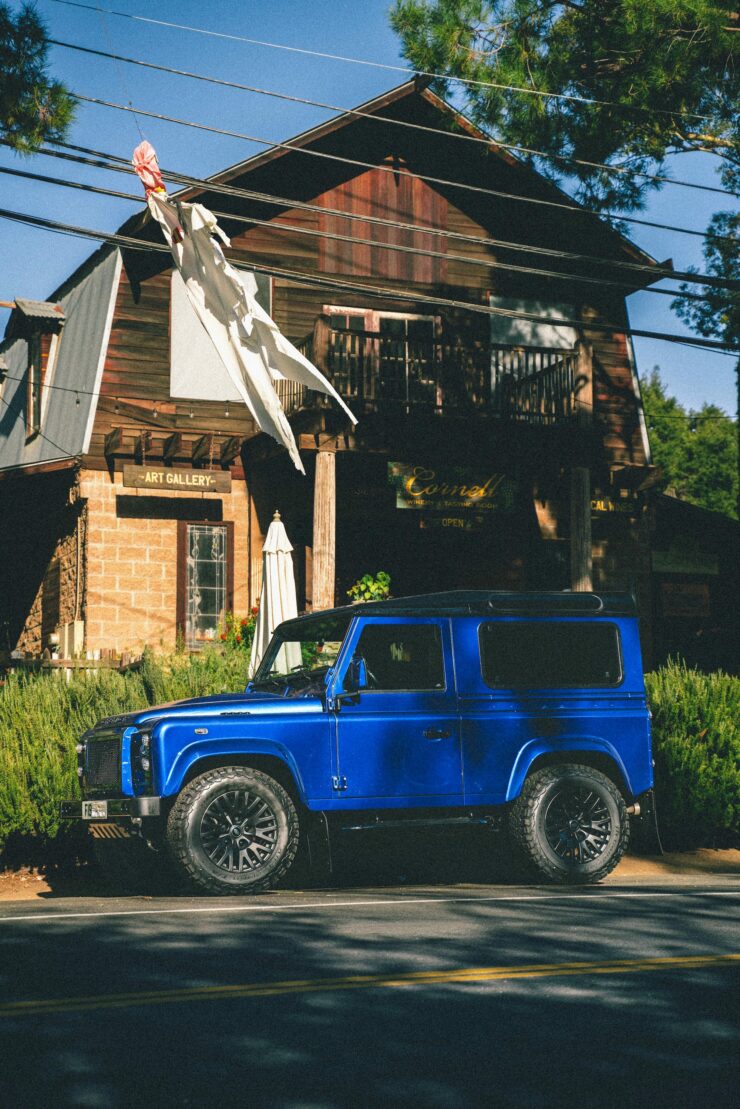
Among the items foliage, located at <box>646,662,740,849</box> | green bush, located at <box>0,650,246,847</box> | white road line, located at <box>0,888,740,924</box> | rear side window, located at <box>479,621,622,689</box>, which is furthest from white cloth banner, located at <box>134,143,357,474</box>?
white road line, located at <box>0,888,740,924</box>

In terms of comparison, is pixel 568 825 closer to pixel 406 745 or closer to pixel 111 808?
pixel 406 745

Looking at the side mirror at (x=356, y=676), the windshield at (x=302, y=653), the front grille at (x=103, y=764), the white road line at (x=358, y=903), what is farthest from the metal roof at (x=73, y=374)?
the white road line at (x=358, y=903)

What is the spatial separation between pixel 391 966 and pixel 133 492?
1501 cm

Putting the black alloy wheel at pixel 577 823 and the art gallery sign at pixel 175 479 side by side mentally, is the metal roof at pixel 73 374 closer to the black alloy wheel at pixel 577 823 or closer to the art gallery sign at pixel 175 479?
the art gallery sign at pixel 175 479

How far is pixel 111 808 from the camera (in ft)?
32.8

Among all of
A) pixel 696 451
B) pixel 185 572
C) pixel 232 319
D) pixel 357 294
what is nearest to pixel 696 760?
pixel 232 319

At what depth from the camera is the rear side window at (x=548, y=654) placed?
1091cm

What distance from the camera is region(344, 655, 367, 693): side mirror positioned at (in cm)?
1012

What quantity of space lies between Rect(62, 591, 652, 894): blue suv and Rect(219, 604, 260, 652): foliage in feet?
25.4

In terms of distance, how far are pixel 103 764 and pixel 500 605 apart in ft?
11.4

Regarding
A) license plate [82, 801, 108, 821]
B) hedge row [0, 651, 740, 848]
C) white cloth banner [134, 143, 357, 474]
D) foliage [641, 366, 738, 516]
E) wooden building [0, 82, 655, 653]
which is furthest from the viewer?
foliage [641, 366, 738, 516]

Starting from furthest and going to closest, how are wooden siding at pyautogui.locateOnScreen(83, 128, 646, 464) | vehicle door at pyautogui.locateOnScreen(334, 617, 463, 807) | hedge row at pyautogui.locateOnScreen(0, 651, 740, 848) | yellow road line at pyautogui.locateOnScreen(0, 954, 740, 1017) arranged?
wooden siding at pyautogui.locateOnScreen(83, 128, 646, 464), hedge row at pyautogui.locateOnScreen(0, 651, 740, 848), vehicle door at pyautogui.locateOnScreen(334, 617, 463, 807), yellow road line at pyautogui.locateOnScreen(0, 954, 740, 1017)

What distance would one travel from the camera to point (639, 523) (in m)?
23.5

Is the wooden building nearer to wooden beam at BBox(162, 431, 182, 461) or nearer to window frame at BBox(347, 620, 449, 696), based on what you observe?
wooden beam at BBox(162, 431, 182, 461)
